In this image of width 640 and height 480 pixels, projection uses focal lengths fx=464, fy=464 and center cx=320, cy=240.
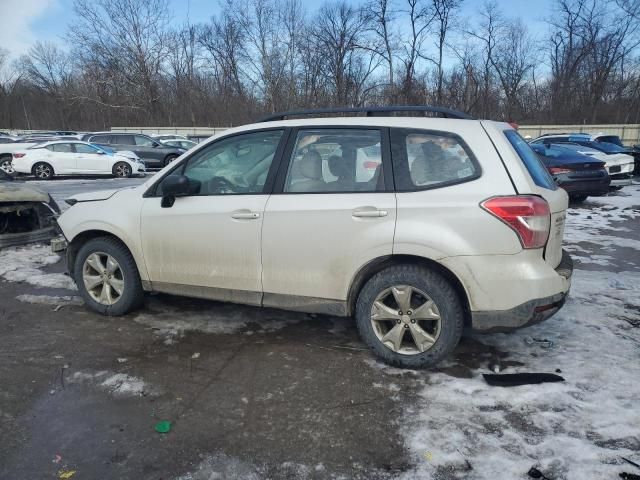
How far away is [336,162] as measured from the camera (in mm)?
3527

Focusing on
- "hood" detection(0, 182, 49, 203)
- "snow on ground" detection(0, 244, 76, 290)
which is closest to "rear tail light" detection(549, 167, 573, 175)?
"snow on ground" detection(0, 244, 76, 290)

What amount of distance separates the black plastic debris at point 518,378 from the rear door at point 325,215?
1149 millimetres

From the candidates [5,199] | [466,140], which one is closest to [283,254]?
[466,140]

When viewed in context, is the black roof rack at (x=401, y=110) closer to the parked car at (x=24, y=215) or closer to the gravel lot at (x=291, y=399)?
the gravel lot at (x=291, y=399)

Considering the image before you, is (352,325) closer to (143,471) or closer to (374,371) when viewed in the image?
(374,371)

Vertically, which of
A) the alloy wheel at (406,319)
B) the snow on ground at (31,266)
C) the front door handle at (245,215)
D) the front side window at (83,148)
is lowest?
the snow on ground at (31,266)

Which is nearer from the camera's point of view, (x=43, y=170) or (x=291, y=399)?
(x=291, y=399)

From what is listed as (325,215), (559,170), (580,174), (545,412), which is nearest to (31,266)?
(325,215)

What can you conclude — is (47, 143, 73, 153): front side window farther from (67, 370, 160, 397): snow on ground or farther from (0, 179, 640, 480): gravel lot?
(67, 370, 160, 397): snow on ground

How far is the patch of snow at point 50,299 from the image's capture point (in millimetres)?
4795

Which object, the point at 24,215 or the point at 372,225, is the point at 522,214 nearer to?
the point at 372,225

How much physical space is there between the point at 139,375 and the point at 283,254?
134 centimetres

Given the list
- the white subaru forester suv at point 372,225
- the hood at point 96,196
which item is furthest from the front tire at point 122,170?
the white subaru forester suv at point 372,225

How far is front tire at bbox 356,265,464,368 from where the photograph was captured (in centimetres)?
318
